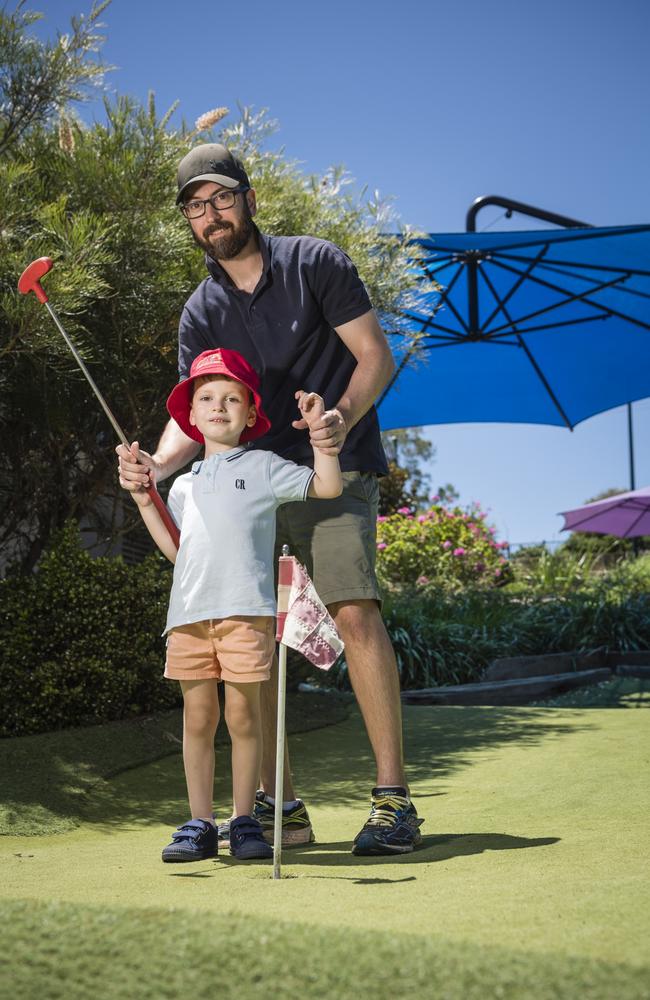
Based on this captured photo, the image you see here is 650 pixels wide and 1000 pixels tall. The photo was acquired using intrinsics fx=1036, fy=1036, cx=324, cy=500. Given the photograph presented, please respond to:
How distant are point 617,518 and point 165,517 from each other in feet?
51.1

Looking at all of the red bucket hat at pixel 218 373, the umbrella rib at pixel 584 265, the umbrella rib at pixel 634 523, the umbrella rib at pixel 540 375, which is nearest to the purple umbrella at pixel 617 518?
the umbrella rib at pixel 634 523

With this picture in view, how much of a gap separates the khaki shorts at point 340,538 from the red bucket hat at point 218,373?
0.27m

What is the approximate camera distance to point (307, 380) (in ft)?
10.8

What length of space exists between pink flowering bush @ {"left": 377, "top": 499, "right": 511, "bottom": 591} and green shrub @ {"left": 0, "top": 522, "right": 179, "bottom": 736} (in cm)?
715

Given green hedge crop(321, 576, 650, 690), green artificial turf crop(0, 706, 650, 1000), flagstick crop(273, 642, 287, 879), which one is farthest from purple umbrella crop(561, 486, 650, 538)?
flagstick crop(273, 642, 287, 879)

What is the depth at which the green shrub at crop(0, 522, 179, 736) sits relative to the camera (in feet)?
17.6

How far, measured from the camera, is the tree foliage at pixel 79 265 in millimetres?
4977

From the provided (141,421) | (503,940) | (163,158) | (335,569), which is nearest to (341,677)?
(141,421)

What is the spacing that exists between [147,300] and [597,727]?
11.5 feet

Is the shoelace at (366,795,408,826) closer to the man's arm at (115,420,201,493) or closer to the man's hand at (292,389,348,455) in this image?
the man's hand at (292,389,348,455)

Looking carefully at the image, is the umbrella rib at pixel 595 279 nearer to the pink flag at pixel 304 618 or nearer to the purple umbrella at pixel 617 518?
the pink flag at pixel 304 618

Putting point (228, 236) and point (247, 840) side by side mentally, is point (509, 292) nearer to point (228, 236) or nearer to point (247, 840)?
point (228, 236)

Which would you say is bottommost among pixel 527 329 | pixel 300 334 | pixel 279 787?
pixel 279 787

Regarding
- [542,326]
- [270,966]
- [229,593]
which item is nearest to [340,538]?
[229,593]
